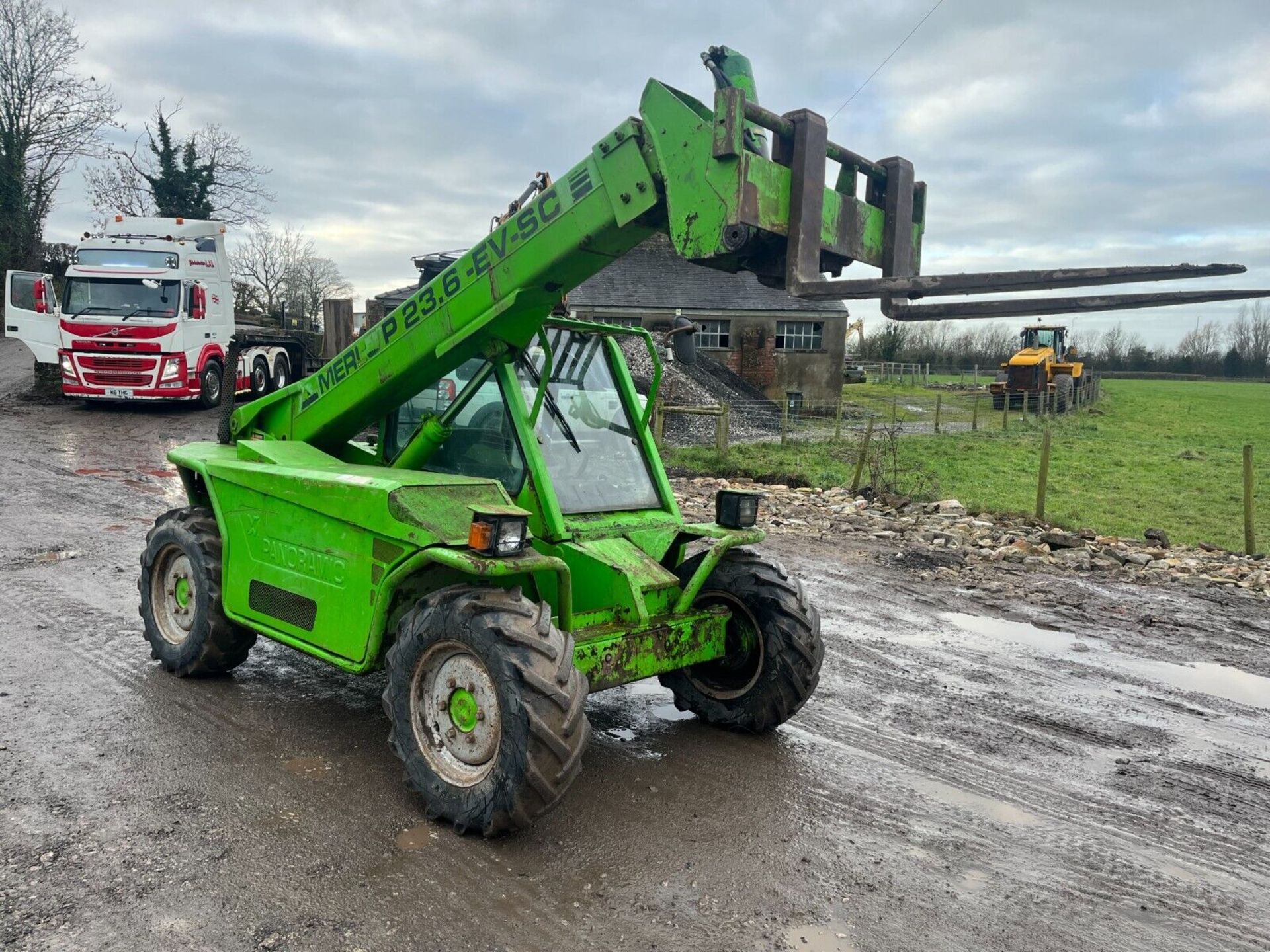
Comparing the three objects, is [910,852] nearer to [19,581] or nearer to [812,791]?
[812,791]

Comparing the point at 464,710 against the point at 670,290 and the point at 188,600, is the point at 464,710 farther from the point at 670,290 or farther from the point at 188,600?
the point at 670,290

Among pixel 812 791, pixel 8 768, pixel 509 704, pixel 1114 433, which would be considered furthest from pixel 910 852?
pixel 1114 433

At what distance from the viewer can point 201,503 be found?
19.6 feet

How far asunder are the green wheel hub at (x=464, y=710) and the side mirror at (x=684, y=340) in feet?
6.89

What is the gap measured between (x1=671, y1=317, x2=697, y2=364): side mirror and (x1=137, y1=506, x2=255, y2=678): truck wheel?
2.85 m

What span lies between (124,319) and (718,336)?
22.3 meters

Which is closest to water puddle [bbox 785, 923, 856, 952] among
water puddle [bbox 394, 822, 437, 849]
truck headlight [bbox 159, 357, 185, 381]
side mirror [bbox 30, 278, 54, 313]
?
water puddle [bbox 394, 822, 437, 849]

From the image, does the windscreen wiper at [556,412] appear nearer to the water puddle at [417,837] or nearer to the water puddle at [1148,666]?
the water puddle at [417,837]

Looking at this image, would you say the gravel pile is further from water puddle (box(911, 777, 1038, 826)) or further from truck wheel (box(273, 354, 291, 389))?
water puddle (box(911, 777, 1038, 826))

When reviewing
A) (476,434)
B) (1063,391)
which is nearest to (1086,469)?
(1063,391)

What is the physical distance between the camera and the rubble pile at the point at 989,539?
9.91 meters

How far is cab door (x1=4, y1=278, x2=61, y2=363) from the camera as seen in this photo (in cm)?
1878

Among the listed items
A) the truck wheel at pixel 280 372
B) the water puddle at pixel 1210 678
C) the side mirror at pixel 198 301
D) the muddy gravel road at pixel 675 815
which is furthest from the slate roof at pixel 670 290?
the muddy gravel road at pixel 675 815

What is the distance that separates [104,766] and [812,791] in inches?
131
